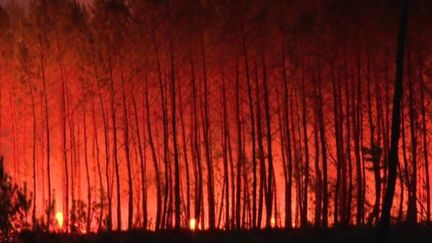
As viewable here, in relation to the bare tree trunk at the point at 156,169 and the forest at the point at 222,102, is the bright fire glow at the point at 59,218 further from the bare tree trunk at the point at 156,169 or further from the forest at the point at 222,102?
the bare tree trunk at the point at 156,169

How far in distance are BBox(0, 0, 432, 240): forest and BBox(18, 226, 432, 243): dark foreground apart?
0.70 meters

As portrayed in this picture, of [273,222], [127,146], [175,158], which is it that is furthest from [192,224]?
[127,146]

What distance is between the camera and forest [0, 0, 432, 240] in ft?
54.0

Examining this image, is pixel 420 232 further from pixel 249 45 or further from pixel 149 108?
pixel 149 108

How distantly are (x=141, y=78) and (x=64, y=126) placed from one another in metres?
1.94

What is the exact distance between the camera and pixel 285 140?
17.2 meters

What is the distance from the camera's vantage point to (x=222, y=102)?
16906 mm

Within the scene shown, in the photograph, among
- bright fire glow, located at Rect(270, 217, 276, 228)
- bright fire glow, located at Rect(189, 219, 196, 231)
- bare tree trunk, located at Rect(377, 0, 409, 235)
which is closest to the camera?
bare tree trunk, located at Rect(377, 0, 409, 235)

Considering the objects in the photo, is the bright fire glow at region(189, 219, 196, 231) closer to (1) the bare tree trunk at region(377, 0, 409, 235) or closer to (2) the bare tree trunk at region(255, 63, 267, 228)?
(2) the bare tree trunk at region(255, 63, 267, 228)

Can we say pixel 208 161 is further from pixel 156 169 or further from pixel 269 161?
pixel 269 161

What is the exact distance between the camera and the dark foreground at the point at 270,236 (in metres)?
14.7

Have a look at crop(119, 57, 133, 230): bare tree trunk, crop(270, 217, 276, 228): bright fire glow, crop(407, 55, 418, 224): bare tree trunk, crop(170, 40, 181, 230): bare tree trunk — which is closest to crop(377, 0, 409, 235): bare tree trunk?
crop(407, 55, 418, 224): bare tree trunk

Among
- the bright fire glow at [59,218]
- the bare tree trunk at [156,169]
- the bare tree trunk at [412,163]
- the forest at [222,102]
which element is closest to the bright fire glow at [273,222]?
the forest at [222,102]

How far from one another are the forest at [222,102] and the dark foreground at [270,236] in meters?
0.70
